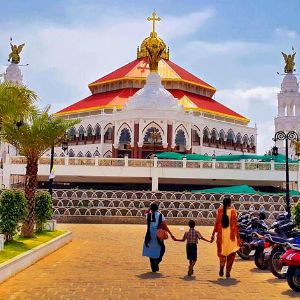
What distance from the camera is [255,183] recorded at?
3609 cm

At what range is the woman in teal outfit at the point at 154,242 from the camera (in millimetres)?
10828

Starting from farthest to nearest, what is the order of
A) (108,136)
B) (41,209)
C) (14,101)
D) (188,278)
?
(108,136)
(41,209)
(14,101)
(188,278)

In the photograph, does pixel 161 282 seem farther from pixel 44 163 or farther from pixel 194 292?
pixel 44 163

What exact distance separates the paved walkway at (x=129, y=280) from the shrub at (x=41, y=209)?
8.09ft

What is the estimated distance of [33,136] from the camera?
16.5 metres

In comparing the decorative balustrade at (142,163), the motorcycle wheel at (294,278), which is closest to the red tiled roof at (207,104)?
the decorative balustrade at (142,163)

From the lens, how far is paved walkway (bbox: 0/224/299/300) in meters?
8.59

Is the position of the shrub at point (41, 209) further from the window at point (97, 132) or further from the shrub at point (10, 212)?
the window at point (97, 132)

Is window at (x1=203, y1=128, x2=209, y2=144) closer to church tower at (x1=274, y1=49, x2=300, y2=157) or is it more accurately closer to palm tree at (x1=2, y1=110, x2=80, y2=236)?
church tower at (x1=274, y1=49, x2=300, y2=157)

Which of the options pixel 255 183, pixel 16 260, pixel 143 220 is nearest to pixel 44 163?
pixel 143 220

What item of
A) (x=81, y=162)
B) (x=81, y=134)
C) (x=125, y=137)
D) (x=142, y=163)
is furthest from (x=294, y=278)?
(x=81, y=134)

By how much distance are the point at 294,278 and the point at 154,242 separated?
322 cm

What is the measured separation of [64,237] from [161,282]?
25.4 ft

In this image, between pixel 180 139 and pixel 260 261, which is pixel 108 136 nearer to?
pixel 180 139
